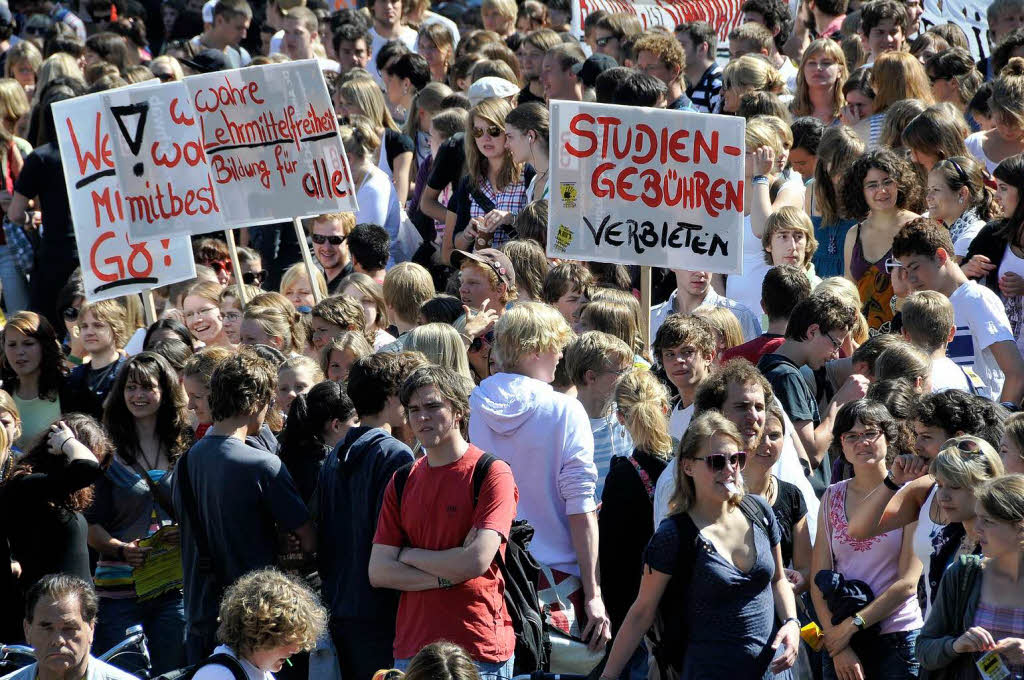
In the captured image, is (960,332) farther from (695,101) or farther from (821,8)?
(821,8)

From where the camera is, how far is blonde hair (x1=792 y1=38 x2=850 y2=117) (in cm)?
1089

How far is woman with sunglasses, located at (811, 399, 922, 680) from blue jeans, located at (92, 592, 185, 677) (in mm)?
2694

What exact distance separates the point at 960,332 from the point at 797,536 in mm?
1997

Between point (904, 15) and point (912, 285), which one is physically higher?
point (904, 15)

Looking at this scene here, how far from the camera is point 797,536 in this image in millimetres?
5820

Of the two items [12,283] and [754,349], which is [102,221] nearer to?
[12,283]

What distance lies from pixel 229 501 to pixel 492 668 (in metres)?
1.19

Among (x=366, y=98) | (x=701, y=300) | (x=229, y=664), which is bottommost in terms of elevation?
(x=229, y=664)

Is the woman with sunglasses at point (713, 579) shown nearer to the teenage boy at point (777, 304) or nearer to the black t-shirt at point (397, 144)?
the teenage boy at point (777, 304)

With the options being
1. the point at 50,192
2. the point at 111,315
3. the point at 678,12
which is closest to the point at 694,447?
the point at 111,315

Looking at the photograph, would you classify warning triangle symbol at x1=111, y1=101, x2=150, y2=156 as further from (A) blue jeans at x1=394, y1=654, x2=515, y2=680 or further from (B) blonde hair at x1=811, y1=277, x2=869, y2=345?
(A) blue jeans at x1=394, y1=654, x2=515, y2=680

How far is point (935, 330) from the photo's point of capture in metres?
6.72

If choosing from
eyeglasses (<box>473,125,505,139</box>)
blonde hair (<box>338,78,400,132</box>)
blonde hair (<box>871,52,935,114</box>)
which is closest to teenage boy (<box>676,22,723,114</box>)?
blonde hair (<box>871,52,935,114</box>)

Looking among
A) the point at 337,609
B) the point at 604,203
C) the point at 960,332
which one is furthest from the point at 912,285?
the point at 337,609
